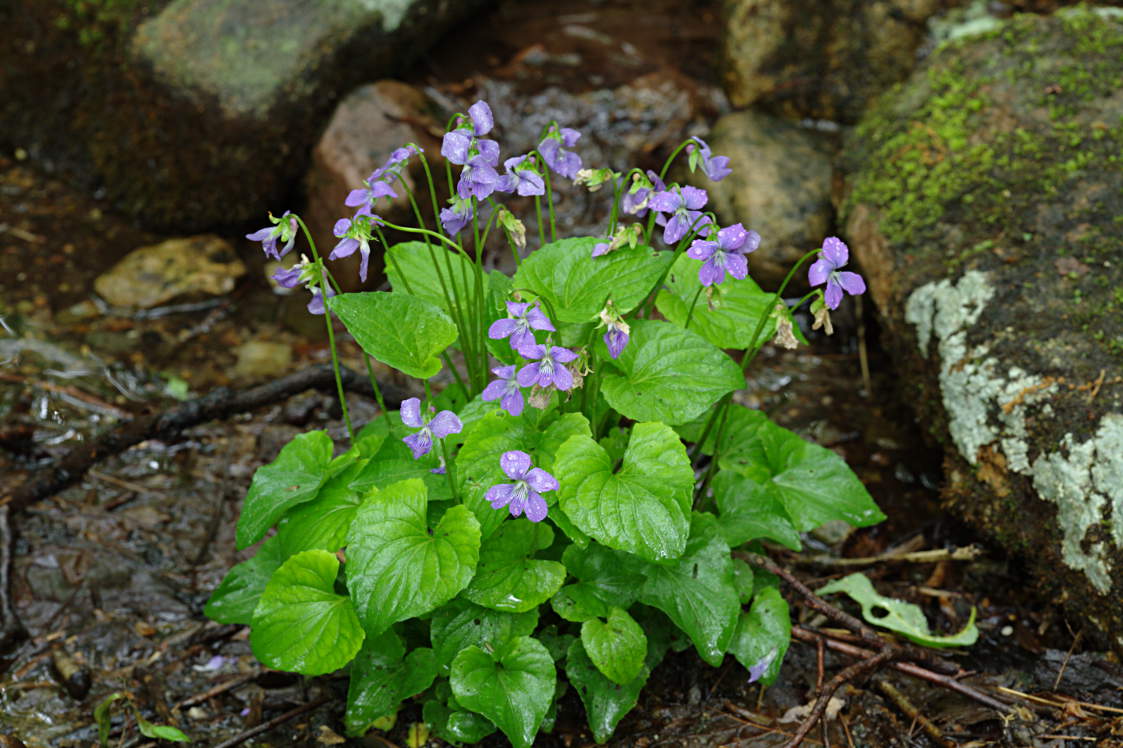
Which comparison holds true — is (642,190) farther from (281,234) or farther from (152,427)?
(152,427)

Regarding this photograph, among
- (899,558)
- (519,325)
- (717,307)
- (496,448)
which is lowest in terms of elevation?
(899,558)

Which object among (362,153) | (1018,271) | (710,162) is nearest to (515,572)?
(710,162)

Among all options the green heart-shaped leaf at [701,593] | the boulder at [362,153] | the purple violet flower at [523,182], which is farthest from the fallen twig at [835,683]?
the boulder at [362,153]

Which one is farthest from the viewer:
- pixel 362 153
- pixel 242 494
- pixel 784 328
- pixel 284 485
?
pixel 362 153

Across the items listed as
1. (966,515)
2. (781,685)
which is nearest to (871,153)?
(966,515)

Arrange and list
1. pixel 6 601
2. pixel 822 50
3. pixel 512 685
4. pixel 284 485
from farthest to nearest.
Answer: pixel 822 50
pixel 6 601
pixel 284 485
pixel 512 685

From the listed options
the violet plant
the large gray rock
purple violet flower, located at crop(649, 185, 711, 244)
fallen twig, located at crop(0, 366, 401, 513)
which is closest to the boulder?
the large gray rock

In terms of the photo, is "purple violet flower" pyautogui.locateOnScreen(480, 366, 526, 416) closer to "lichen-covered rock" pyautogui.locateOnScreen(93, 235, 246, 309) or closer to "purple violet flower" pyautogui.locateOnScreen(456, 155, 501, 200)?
"purple violet flower" pyautogui.locateOnScreen(456, 155, 501, 200)
